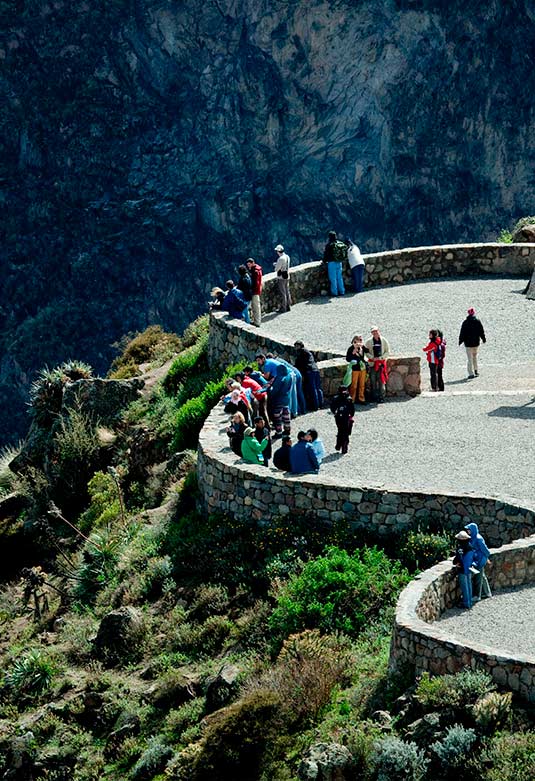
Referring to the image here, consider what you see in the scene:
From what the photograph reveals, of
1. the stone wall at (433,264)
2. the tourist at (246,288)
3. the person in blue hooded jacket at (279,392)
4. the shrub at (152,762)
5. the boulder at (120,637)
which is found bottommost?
the shrub at (152,762)

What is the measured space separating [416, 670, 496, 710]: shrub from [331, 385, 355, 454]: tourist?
21.8 feet

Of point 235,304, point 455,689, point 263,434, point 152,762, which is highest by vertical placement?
point 235,304

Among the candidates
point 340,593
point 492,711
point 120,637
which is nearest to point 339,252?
point 120,637

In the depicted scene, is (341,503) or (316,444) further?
(316,444)

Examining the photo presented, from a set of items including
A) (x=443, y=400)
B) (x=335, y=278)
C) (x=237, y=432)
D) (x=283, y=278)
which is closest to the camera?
(x=237, y=432)

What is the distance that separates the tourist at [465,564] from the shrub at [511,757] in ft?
9.02

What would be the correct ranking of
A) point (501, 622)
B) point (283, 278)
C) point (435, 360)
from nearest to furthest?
point (501, 622) → point (435, 360) → point (283, 278)

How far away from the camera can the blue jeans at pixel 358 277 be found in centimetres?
2903

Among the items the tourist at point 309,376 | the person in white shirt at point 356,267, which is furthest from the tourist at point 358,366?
the person in white shirt at point 356,267

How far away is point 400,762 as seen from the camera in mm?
12141

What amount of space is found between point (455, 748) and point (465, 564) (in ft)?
9.83

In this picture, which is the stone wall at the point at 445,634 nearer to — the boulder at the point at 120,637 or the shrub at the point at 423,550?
the shrub at the point at 423,550

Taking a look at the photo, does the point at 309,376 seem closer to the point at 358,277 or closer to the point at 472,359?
the point at 472,359

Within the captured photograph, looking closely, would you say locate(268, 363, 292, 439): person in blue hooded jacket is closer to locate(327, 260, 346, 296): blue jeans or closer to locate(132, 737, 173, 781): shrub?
locate(132, 737, 173, 781): shrub
